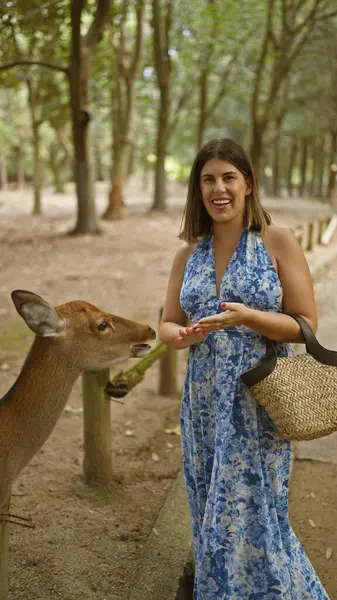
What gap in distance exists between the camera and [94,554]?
11.3 ft

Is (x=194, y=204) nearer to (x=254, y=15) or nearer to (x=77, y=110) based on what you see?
(x=77, y=110)

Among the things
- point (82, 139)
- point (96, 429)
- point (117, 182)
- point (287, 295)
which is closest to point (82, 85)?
point (82, 139)

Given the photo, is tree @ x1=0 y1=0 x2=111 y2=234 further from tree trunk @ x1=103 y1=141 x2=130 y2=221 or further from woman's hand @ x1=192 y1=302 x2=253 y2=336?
woman's hand @ x1=192 y1=302 x2=253 y2=336

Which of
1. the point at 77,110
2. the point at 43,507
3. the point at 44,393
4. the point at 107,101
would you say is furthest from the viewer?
the point at 107,101

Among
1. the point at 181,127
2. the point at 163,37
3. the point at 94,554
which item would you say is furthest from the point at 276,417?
the point at 181,127

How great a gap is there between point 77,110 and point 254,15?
7.36m

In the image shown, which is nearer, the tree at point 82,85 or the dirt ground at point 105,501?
the dirt ground at point 105,501

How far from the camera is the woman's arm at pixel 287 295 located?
8.00ft

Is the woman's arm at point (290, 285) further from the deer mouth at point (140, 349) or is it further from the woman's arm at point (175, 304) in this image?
the deer mouth at point (140, 349)

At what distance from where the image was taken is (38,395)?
8.95ft

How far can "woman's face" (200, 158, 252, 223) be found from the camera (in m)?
2.57

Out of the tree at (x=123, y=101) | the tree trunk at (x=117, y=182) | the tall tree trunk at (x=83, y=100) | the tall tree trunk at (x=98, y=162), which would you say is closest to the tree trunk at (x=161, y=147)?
the tree at (x=123, y=101)

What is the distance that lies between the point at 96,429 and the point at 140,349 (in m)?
1.27

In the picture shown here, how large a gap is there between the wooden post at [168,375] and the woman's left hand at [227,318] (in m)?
3.15
